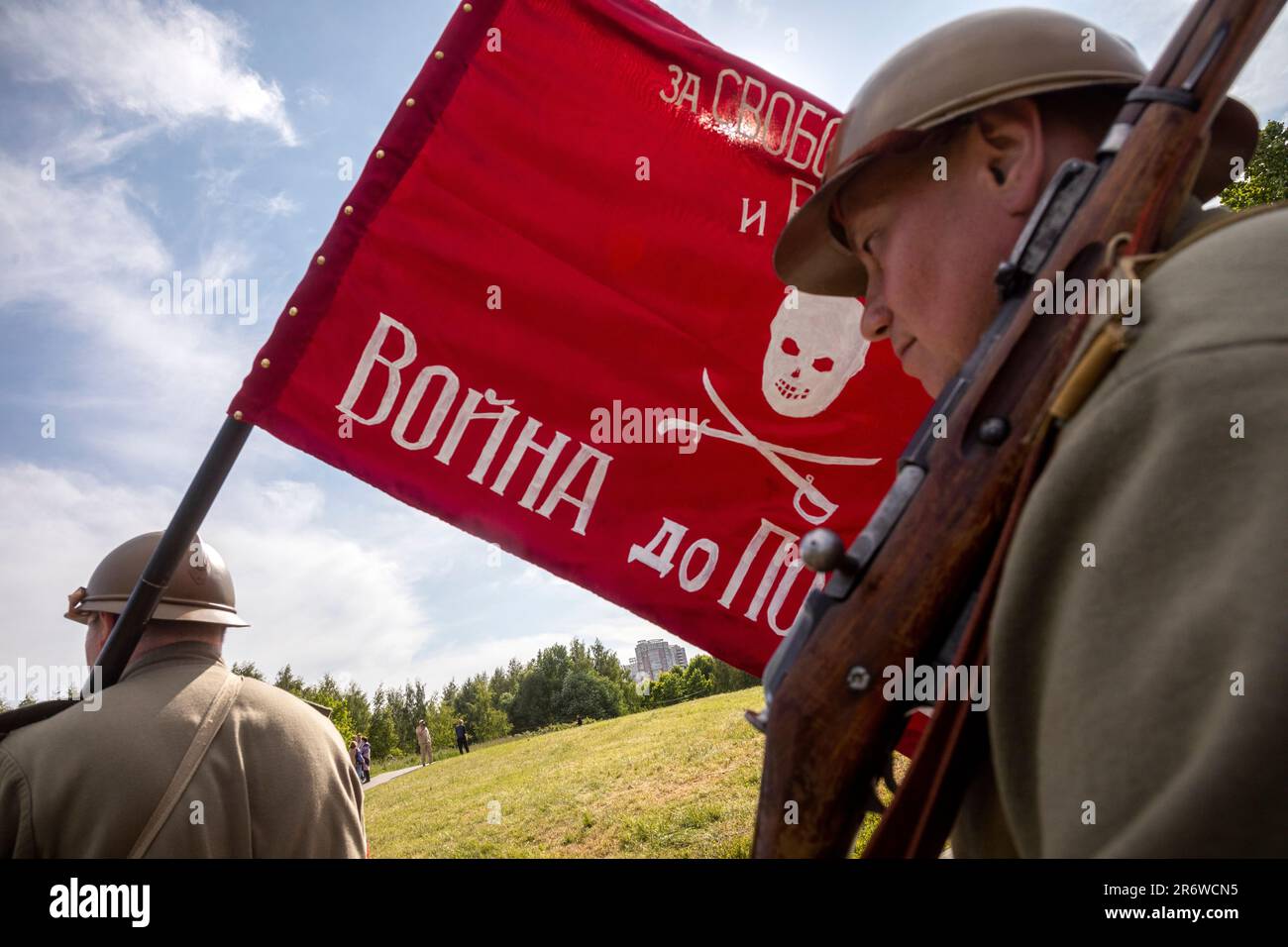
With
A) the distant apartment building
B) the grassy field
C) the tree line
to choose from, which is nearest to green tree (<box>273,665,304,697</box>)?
the tree line

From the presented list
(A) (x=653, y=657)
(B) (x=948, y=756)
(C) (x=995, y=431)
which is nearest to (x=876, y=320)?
(C) (x=995, y=431)

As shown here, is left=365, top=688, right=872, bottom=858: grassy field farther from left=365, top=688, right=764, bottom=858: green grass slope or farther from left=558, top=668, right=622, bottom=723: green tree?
left=558, top=668, right=622, bottom=723: green tree

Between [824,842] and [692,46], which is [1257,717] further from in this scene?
[692,46]

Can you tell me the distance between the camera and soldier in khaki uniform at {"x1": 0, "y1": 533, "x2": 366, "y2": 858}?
3.03 m

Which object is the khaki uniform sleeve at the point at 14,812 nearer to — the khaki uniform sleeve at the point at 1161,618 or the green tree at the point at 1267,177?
the khaki uniform sleeve at the point at 1161,618

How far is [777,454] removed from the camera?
3695 mm

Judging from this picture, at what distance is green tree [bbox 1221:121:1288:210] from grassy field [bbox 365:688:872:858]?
23.1 meters

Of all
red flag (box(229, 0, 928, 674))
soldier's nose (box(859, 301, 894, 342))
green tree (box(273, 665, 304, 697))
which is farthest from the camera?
green tree (box(273, 665, 304, 697))

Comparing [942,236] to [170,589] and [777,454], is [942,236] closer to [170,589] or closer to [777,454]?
[777,454]

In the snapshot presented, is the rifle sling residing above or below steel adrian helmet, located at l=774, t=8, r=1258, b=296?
below

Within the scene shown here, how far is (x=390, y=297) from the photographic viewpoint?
11.1 ft

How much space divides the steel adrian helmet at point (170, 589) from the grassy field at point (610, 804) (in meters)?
5.32
